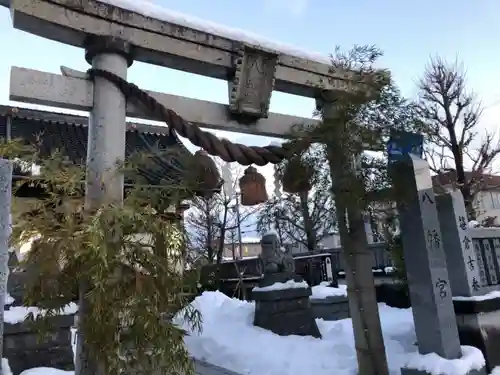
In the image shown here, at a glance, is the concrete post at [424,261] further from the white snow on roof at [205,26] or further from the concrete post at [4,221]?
the concrete post at [4,221]

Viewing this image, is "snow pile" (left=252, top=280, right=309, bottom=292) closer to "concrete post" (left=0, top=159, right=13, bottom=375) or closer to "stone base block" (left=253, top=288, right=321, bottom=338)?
"stone base block" (left=253, top=288, right=321, bottom=338)

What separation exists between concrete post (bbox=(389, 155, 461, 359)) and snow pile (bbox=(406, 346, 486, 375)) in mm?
97

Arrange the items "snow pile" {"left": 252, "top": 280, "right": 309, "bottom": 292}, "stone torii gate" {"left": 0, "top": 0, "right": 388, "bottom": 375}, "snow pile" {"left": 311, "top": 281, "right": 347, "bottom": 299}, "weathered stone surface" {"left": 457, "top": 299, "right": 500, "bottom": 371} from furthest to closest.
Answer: "snow pile" {"left": 311, "top": 281, "right": 347, "bottom": 299} < "snow pile" {"left": 252, "top": 280, "right": 309, "bottom": 292} < "weathered stone surface" {"left": 457, "top": 299, "right": 500, "bottom": 371} < "stone torii gate" {"left": 0, "top": 0, "right": 388, "bottom": 375}

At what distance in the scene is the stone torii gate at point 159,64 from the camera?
301cm

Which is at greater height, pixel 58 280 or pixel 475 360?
pixel 58 280

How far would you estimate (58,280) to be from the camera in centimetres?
260

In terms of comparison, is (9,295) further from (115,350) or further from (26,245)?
(115,350)

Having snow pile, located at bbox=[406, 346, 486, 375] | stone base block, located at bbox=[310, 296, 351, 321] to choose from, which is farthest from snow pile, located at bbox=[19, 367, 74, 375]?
stone base block, located at bbox=[310, 296, 351, 321]

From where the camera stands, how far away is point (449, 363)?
12.5ft

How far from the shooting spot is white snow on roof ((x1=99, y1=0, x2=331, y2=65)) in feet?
11.2

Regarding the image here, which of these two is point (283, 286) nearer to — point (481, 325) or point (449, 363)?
point (481, 325)

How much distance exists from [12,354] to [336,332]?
4775 millimetres

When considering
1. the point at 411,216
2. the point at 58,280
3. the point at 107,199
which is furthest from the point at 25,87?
the point at 411,216

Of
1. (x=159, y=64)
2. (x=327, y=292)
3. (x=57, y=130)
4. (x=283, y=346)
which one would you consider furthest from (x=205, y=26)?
(x=327, y=292)
